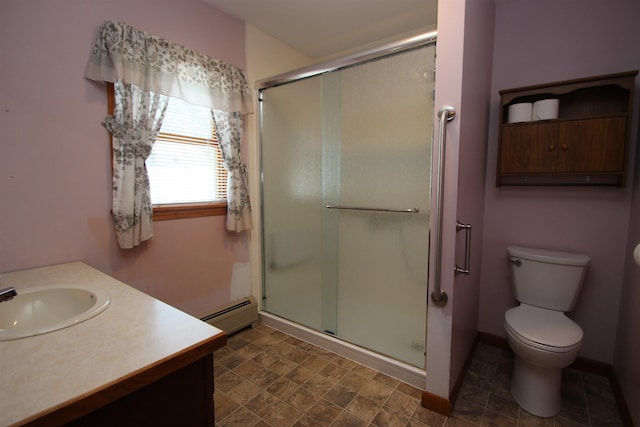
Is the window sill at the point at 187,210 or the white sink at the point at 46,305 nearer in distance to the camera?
the white sink at the point at 46,305

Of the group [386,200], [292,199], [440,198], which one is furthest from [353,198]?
[440,198]

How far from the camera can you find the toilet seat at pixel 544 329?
4.77 feet

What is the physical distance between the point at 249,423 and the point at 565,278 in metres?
1.96

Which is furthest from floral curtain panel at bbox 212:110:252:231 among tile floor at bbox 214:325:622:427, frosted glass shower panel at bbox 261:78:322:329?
tile floor at bbox 214:325:622:427

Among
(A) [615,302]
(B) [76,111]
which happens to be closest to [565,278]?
(A) [615,302]

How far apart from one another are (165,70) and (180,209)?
0.86 m

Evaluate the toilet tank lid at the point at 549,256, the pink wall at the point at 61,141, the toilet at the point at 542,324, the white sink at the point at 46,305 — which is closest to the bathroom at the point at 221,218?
the pink wall at the point at 61,141

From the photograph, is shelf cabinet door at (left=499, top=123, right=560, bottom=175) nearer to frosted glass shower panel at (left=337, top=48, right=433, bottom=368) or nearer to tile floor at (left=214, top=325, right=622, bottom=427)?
frosted glass shower panel at (left=337, top=48, right=433, bottom=368)

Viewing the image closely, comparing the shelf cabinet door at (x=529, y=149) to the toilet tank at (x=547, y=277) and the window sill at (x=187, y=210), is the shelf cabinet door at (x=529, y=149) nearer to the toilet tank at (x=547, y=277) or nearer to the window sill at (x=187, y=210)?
the toilet tank at (x=547, y=277)

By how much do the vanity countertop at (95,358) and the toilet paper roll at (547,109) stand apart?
210cm

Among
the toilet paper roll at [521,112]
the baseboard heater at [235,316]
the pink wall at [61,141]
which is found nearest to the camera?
the pink wall at [61,141]

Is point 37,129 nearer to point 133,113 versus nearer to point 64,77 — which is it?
point 64,77

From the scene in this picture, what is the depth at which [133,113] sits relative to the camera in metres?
1.65

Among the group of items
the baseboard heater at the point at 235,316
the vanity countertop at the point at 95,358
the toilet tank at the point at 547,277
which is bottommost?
the baseboard heater at the point at 235,316
